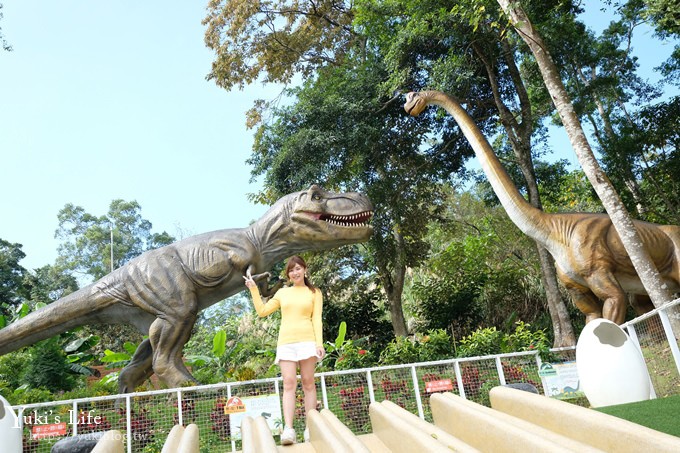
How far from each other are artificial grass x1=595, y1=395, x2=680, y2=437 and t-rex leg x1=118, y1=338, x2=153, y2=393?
4.72m

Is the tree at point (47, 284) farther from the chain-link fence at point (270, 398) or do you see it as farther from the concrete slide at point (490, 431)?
the concrete slide at point (490, 431)

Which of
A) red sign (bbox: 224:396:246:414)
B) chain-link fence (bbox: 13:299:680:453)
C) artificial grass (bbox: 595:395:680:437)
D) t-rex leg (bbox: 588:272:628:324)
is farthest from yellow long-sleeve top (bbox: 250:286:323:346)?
t-rex leg (bbox: 588:272:628:324)

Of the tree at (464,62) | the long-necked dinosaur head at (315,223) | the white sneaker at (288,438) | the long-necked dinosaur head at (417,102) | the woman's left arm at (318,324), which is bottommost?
the white sneaker at (288,438)

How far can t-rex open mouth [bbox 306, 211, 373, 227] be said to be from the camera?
5.72m

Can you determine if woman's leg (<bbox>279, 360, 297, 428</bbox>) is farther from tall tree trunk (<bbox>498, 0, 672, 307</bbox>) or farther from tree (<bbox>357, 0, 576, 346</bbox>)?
tree (<bbox>357, 0, 576, 346</bbox>)

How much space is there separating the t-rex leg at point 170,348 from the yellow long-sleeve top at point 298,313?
7.80ft

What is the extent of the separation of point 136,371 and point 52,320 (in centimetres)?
95

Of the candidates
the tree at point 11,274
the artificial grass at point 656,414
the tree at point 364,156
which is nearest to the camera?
the artificial grass at point 656,414

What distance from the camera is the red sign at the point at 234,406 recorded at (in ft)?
15.1

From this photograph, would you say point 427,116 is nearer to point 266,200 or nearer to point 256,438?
point 266,200

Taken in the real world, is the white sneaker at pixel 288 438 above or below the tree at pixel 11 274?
below

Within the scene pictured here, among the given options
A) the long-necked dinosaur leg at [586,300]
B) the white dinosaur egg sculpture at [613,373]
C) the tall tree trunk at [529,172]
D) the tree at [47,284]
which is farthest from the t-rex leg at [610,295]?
the tree at [47,284]

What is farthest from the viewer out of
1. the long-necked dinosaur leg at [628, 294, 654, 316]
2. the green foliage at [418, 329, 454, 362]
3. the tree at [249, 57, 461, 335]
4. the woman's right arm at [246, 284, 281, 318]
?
the tree at [249, 57, 461, 335]

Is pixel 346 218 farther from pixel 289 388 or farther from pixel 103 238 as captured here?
pixel 103 238
